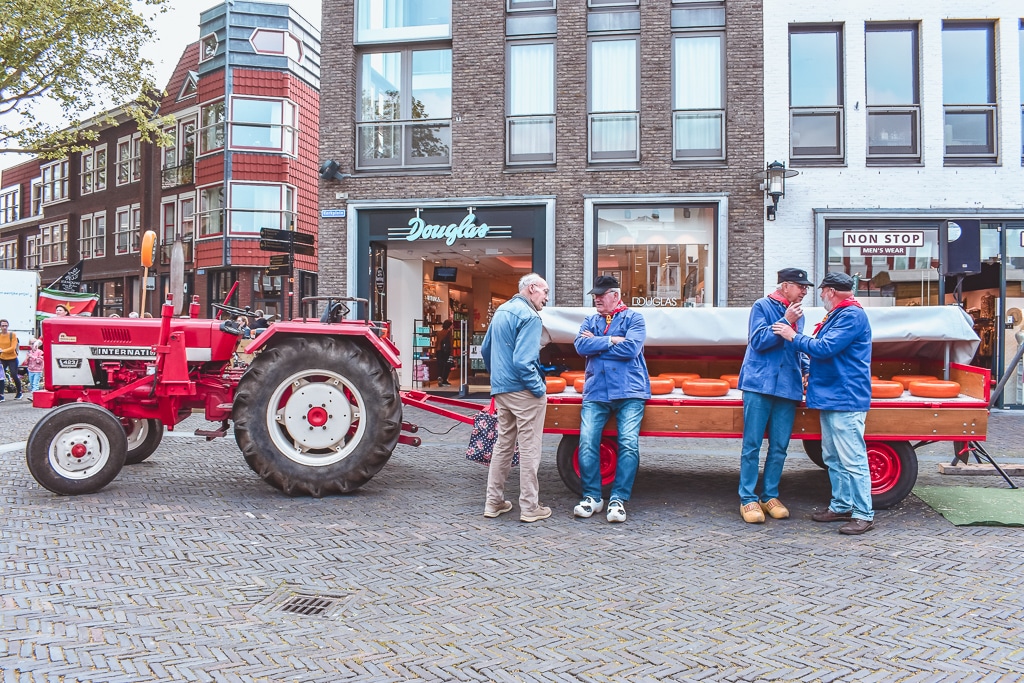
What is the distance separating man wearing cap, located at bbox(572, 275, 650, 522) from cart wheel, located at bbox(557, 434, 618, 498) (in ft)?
1.34

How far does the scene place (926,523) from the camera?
5477 mm

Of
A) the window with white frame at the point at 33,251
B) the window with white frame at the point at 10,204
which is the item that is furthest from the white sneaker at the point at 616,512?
the window with white frame at the point at 10,204

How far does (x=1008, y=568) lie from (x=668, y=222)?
10.6m

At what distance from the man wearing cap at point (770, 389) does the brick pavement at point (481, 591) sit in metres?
0.25

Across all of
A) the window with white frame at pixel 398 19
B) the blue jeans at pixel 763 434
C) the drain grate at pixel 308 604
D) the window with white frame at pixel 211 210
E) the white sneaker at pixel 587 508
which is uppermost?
the window with white frame at pixel 398 19

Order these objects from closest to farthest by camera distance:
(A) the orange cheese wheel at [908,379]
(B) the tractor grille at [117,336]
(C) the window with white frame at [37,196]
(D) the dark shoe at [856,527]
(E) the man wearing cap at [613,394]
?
(D) the dark shoe at [856,527] < (E) the man wearing cap at [613,394] < (A) the orange cheese wheel at [908,379] < (B) the tractor grille at [117,336] < (C) the window with white frame at [37,196]

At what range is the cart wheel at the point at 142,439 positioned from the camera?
7348mm

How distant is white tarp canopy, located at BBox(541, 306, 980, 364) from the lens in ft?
19.7

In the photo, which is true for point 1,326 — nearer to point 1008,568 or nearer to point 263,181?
point 263,181

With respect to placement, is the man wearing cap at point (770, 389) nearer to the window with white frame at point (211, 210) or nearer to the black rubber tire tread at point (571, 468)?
the black rubber tire tread at point (571, 468)

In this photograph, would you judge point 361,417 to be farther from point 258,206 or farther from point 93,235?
point 93,235

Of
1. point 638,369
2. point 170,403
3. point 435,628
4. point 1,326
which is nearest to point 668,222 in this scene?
point 638,369

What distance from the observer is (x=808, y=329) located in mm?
6090

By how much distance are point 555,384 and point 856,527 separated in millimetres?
2516
